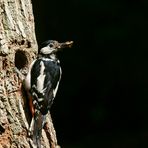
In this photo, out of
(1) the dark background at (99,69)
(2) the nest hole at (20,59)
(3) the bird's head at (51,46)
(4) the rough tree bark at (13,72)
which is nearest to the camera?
(4) the rough tree bark at (13,72)

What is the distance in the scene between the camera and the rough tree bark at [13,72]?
243 inches

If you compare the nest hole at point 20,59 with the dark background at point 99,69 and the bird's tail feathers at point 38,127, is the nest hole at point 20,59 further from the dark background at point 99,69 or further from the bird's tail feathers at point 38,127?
the dark background at point 99,69

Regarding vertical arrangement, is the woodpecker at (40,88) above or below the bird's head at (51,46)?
below

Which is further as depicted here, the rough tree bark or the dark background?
the dark background

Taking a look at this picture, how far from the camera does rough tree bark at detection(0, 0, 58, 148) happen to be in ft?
20.2

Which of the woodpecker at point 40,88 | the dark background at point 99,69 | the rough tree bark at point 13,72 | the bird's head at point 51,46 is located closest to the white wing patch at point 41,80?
the woodpecker at point 40,88

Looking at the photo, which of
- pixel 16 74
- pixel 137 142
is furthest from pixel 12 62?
pixel 137 142

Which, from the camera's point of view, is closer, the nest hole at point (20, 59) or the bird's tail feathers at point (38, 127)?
the bird's tail feathers at point (38, 127)

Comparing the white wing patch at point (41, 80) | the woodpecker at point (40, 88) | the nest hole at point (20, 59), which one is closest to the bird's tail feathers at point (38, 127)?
the woodpecker at point (40, 88)

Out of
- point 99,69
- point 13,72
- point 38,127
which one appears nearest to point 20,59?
point 13,72

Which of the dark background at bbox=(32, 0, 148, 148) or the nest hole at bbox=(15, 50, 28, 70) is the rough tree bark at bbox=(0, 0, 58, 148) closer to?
the nest hole at bbox=(15, 50, 28, 70)

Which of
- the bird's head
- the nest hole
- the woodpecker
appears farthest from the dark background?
the nest hole

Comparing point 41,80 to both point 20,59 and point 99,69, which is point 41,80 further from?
point 99,69

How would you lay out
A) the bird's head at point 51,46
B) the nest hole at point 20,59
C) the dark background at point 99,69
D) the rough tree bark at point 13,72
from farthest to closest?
1. the dark background at point 99,69
2. the bird's head at point 51,46
3. the nest hole at point 20,59
4. the rough tree bark at point 13,72
